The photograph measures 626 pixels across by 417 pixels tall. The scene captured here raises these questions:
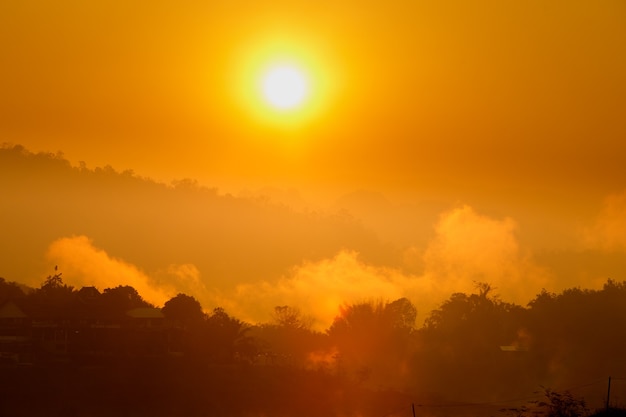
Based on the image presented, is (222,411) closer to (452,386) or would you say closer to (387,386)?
(387,386)

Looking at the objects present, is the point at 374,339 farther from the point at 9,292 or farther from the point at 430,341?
the point at 9,292

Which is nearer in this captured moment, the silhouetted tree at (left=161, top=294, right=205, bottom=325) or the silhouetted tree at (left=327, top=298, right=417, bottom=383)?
the silhouetted tree at (left=161, top=294, right=205, bottom=325)

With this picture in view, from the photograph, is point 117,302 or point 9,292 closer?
point 117,302

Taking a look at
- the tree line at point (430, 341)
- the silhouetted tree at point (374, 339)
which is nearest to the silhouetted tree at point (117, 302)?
the tree line at point (430, 341)

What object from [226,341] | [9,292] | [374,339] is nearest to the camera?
[226,341]

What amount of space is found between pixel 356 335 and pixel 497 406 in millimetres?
37448

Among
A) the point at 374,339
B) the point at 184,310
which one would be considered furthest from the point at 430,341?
the point at 184,310

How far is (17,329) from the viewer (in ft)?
347

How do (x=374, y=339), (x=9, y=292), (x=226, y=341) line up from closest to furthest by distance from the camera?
(x=226, y=341) → (x=9, y=292) → (x=374, y=339)

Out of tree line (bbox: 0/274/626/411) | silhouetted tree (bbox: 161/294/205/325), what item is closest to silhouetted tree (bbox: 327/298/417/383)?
tree line (bbox: 0/274/626/411)

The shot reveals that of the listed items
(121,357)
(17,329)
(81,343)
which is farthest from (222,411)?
(17,329)

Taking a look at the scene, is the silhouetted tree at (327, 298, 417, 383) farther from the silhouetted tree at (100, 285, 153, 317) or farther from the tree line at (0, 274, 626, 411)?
the silhouetted tree at (100, 285, 153, 317)

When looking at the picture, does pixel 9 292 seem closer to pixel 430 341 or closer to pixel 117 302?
pixel 117 302

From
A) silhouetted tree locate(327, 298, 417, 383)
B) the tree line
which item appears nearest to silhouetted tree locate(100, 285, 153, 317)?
the tree line
